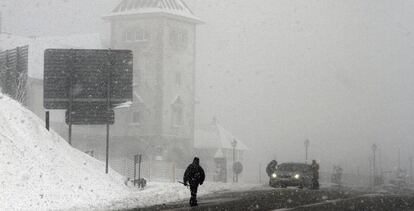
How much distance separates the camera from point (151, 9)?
86.5m

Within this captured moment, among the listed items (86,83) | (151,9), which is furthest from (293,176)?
(151,9)

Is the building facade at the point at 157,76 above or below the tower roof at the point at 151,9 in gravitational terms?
below

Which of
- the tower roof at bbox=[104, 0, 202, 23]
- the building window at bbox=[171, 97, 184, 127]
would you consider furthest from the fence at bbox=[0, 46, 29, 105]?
the building window at bbox=[171, 97, 184, 127]

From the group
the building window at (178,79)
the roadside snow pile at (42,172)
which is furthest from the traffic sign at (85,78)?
the building window at (178,79)

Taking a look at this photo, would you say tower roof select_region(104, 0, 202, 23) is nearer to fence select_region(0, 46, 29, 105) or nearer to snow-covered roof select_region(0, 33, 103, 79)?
snow-covered roof select_region(0, 33, 103, 79)

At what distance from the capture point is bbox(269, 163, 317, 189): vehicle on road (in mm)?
34656

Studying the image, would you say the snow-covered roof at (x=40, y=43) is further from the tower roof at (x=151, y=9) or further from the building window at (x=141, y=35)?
the building window at (x=141, y=35)

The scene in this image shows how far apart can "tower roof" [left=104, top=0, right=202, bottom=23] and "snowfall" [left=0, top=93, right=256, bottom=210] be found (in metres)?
55.0

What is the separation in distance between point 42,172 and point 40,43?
64.8m

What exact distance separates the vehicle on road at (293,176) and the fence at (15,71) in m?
16.4

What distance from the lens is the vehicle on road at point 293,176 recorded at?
1364 inches

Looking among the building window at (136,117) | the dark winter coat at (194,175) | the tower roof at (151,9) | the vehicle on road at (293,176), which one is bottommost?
the vehicle on road at (293,176)

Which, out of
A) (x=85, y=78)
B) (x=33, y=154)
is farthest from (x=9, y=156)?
(x=85, y=78)

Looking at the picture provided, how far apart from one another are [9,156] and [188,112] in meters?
64.6
